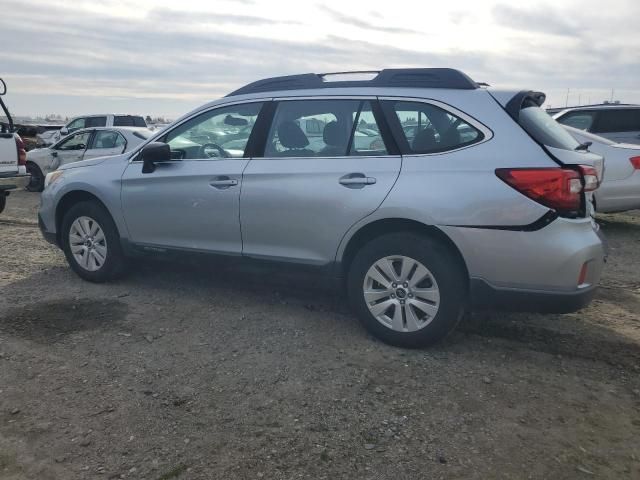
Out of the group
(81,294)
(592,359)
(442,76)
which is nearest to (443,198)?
(442,76)

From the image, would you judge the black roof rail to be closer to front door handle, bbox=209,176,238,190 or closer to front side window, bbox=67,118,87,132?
front door handle, bbox=209,176,238,190

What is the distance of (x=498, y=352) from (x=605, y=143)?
5407mm

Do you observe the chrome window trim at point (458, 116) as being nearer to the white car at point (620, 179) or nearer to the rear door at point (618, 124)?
the white car at point (620, 179)

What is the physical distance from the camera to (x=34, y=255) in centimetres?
648

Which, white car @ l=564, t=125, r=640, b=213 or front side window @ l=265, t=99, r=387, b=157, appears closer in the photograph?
front side window @ l=265, t=99, r=387, b=157

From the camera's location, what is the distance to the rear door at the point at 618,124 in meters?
9.23

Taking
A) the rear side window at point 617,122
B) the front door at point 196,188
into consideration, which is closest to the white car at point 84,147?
the front door at point 196,188

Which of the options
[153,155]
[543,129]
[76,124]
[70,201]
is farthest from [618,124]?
[76,124]

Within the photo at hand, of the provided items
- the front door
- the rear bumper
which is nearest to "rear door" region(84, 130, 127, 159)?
the front door

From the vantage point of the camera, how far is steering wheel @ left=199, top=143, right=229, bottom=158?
4.63 metres

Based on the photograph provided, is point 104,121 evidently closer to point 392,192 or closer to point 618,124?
point 618,124

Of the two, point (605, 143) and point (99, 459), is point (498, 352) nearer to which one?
point (99, 459)

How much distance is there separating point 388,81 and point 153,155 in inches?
81.8

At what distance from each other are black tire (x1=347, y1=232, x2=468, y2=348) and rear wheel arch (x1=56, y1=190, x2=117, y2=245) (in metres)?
2.69
